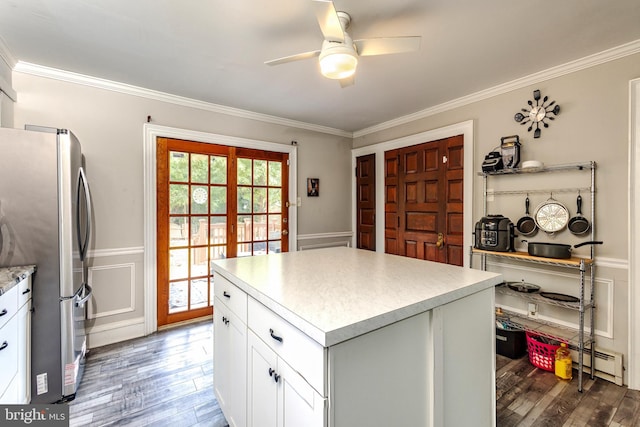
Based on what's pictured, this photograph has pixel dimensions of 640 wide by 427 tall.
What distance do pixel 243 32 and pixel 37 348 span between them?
2.45m

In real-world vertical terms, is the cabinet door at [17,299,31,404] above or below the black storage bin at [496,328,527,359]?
above

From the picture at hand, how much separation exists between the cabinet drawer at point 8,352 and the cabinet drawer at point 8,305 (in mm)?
32

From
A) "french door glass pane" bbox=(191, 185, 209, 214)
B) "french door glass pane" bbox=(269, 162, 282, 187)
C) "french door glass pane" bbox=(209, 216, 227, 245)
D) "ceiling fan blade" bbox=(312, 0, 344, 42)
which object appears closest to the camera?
"ceiling fan blade" bbox=(312, 0, 344, 42)

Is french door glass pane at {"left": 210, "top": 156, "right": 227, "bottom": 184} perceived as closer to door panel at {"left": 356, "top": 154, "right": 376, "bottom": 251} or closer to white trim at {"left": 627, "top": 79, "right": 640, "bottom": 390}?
door panel at {"left": 356, "top": 154, "right": 376, "bottom": 251}

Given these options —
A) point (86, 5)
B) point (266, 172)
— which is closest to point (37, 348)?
point (86, 5)

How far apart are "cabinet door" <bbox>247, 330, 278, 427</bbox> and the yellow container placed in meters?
2.38

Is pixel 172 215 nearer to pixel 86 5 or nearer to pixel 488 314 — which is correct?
pixel 86 5

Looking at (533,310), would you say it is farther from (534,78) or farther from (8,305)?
(8,305)

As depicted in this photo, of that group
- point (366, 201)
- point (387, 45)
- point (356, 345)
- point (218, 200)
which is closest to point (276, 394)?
point (356, 345)

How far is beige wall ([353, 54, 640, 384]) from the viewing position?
2178mm

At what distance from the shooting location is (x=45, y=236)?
5.95 ft

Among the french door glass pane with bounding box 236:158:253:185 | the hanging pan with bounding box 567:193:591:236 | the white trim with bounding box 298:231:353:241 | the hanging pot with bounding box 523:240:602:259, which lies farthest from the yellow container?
the french door glass pane with bounding box 236:158:253:185

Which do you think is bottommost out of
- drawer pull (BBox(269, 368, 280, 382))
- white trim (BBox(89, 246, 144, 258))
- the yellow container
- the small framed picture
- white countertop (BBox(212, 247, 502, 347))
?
the yellow container

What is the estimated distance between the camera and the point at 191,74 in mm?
2594
